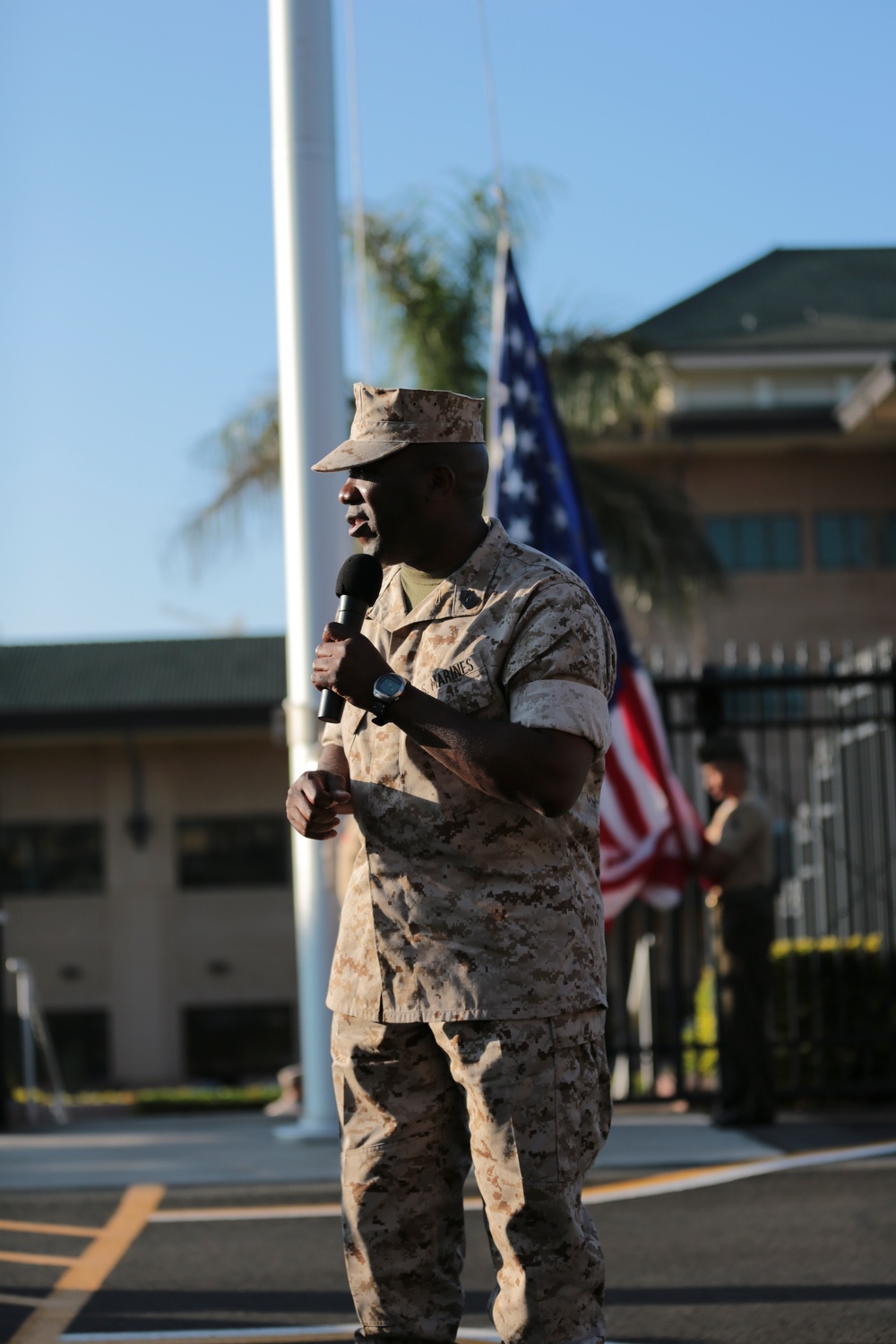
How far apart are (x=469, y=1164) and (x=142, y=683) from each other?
2797cm

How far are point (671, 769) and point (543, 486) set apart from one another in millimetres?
1658

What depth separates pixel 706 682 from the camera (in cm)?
892

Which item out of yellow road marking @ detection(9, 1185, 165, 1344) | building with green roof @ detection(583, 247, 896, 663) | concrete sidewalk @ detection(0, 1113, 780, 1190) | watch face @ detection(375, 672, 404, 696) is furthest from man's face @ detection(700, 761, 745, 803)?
building with green roof @ detection(583, 247, 896, 663)

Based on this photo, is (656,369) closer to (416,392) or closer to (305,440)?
(305,440)

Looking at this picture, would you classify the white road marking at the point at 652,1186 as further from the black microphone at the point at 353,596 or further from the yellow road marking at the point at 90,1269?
the black microphone at the point at 353,596

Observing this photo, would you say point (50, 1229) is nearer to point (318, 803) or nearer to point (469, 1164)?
point (469, 1164)

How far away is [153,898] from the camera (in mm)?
30547

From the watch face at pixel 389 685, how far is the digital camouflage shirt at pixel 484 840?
17 cm

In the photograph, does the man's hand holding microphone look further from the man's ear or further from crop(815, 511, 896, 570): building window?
crop(815, 511, 896, 570): building window

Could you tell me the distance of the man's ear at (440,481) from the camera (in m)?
2.97

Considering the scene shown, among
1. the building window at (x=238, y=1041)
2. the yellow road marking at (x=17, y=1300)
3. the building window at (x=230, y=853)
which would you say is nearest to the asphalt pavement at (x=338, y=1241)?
the yellow road marking at (x=17, y=1300)

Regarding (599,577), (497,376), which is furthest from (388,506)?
(497,376)

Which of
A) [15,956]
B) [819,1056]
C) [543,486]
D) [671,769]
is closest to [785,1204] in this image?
[671,769]

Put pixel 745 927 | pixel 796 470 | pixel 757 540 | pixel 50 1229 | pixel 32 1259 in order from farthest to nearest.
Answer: pixel 757 540 < pixel 796 470 < pixel 745 927 < pixel 50 1229 < pixel 32 1259
